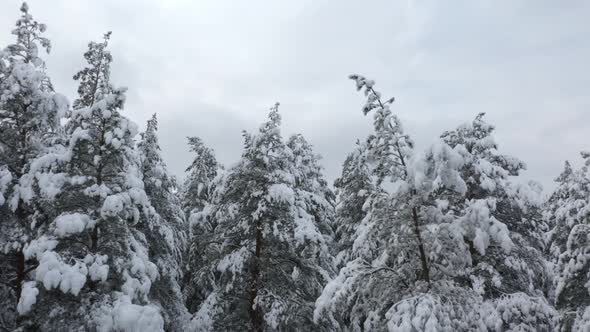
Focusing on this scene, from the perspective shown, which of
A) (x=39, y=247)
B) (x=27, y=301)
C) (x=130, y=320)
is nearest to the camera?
(x=27, y=301)

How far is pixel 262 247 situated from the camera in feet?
48.7

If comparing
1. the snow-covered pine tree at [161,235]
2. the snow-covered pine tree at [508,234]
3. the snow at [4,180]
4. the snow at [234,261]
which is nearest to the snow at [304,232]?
the snow at [234,261]

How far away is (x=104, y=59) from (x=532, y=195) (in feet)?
43.1

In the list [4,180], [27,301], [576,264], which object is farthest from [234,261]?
[576,264]

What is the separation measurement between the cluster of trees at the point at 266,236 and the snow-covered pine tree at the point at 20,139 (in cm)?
4

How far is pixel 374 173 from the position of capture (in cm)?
A: 900

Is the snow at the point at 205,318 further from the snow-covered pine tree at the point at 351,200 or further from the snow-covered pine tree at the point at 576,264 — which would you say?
the snow-covered pine tree at the point at 576,264

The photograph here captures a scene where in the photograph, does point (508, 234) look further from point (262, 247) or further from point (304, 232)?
point (262, 247)

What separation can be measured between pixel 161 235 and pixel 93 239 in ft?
17.1

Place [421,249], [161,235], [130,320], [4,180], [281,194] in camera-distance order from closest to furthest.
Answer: [421,249], [130,320], [4,180], [281,194], [161,235]

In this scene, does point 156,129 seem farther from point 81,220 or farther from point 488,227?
point 488,227

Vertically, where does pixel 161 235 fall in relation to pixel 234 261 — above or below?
above

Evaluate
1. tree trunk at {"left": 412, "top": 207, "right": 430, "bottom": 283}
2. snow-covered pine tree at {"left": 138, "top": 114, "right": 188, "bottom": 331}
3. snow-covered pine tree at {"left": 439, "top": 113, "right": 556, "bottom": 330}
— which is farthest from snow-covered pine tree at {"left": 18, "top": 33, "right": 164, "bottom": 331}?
snow-covered pine tree at {"left": 439, "top": 113, "right": 556, "bottom": 330}

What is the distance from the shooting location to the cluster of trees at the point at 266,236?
8438mm
